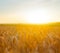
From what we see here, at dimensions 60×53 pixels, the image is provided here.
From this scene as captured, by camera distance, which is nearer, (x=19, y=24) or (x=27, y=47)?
(x=27, y=47)

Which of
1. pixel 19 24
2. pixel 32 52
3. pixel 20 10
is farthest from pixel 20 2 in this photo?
pixel 32 52

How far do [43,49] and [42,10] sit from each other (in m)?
0.35

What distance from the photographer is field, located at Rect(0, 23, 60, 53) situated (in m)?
1.08

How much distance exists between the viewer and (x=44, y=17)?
46.1 inches

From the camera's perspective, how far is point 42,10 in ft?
3.89

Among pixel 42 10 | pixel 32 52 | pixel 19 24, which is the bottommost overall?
pixel 32 52

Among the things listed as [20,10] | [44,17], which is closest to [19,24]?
[20,10]

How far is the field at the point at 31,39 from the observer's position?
→ 108 cm

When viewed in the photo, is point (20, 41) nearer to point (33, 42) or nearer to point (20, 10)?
point (33, 42)

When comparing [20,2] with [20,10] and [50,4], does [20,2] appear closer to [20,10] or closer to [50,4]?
[20,10]

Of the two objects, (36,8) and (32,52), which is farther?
(36,8)

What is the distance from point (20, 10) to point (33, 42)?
0.33 metres

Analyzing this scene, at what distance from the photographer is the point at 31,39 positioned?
1.12 meters

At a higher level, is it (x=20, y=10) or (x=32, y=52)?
(x=20, y=10)
